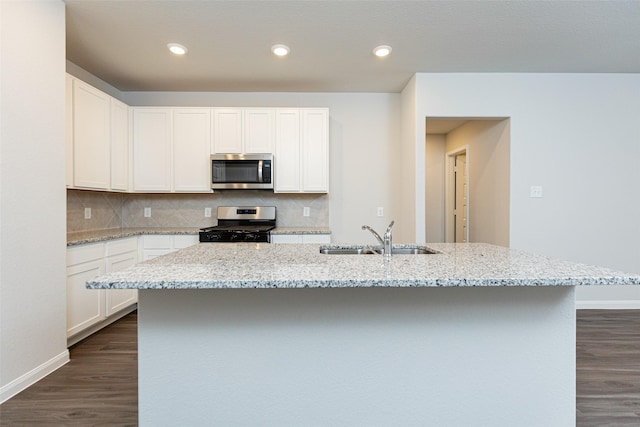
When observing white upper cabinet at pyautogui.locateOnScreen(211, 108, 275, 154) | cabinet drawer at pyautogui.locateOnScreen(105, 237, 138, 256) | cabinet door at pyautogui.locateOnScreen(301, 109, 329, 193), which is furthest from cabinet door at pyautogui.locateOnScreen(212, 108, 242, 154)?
cabinet drawer at pyautogui.locateOnScreen(105, 237, 138, 256)

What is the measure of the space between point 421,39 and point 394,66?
56 centimetres

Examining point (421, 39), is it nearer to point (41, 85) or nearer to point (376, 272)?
point (376, 272)

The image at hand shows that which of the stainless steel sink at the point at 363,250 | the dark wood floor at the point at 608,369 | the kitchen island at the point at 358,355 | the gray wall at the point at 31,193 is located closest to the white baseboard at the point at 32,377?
the gray wall at the point at 31,193

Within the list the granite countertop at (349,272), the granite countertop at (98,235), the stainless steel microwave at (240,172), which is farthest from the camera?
the stainless steel microwave at (240,172)

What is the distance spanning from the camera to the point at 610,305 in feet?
11.9

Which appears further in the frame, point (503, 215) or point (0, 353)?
point (503, 215)

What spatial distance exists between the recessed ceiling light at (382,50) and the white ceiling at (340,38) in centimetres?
5

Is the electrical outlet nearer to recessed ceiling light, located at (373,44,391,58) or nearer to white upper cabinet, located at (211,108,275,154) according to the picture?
recessed ceiling light, located at (373,44,391,58)

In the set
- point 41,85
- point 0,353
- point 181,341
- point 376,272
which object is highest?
point 41,85

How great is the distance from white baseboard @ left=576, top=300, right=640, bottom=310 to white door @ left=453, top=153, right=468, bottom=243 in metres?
2.02

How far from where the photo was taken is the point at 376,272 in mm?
1310

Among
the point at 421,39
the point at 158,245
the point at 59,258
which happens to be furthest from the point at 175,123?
the point at 421,39

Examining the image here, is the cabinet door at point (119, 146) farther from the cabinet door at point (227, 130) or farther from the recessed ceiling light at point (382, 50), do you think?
the recessed ceiling light at point (382, 50)

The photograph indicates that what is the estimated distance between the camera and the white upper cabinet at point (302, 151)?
3.75m
